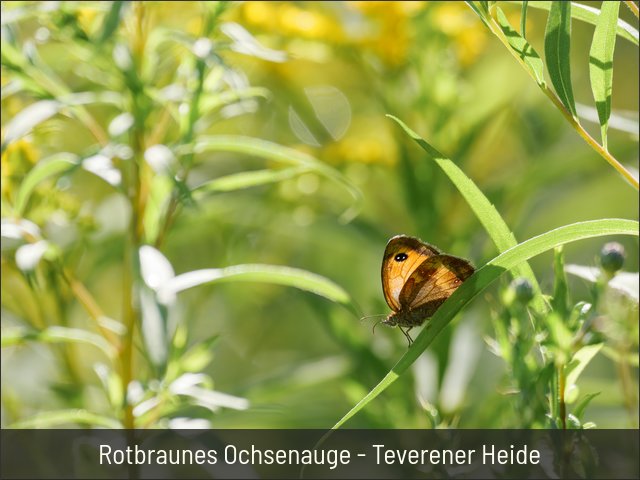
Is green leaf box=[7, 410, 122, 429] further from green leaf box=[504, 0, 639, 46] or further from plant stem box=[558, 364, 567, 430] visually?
green leaf box=[504, 0, 639, 46]

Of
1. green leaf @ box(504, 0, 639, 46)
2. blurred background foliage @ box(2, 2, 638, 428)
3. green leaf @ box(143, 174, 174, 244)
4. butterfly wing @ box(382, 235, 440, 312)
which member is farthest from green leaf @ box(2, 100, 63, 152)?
green leaf @ box(504, 0, 639, 46)

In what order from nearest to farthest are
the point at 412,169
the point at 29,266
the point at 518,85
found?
the point at 29,266
the point at 412,169
the point at 518,85

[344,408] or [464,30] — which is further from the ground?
[464,30]

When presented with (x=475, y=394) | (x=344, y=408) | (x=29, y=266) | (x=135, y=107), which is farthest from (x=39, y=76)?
(x=475, y=394)

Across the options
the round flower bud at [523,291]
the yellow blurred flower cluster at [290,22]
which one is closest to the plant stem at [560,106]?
the round flower bud at [523,291]

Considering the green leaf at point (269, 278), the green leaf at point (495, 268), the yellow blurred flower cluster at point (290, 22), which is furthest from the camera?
the yellow blurred flower cluster at point (290, 22)

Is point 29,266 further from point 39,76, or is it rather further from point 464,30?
point 464,30

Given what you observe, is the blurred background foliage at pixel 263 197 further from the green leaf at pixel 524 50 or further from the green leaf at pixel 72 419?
the green leaf at pixel 524 50
